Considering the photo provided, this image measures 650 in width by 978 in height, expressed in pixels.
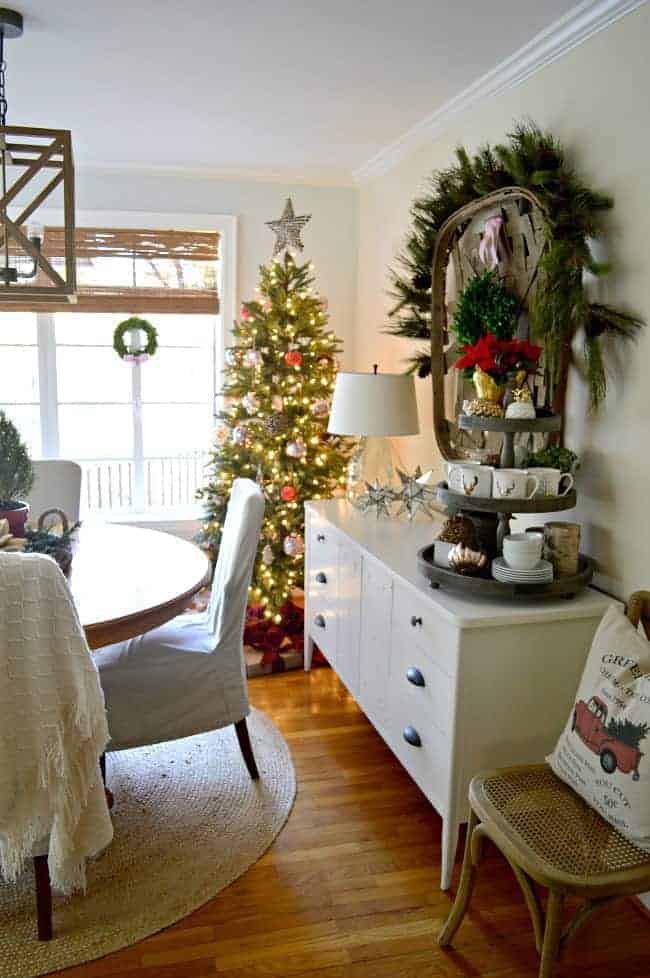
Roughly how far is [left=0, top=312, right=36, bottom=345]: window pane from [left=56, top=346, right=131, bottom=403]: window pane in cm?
18

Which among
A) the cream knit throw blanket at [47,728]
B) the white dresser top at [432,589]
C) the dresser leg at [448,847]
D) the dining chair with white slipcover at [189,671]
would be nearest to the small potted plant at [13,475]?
the dining chair with white slipcover at [189,671]

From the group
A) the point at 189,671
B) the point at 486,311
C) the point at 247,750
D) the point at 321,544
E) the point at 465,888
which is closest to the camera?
the point at 465,888

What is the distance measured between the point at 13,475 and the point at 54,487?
95 cm

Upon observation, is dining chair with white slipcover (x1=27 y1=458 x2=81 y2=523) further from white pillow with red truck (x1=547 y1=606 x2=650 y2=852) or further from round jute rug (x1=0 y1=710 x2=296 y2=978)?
white pillow with red truck (x1=547 y1=606 x2=650 y2=852)

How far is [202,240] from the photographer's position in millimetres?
4570

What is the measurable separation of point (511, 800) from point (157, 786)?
1.38 m

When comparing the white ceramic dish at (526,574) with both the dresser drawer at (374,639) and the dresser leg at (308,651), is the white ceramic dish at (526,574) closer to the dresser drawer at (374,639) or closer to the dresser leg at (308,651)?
the dresser drawer at (374,639)

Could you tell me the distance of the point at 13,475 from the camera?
2.39 metres

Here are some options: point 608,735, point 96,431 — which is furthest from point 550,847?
point 96,431

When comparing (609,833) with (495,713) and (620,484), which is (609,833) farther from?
(620,484)

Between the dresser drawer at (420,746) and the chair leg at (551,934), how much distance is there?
1.82 feet

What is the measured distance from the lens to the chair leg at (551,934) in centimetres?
163

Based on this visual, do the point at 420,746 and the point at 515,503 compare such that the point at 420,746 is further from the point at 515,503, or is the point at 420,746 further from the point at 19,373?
the point at 19,373

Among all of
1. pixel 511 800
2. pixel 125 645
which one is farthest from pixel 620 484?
pixel 125 645
